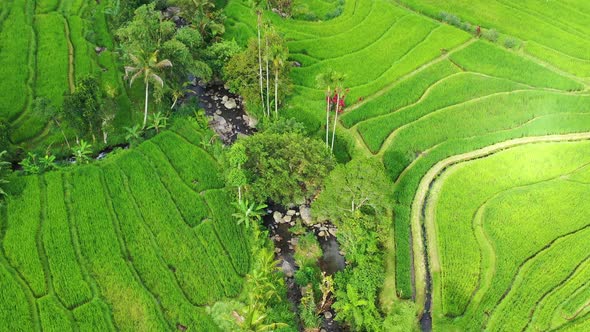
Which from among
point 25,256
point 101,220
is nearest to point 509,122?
point 101,220

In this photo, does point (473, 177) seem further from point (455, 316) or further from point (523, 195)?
point (455, 316)

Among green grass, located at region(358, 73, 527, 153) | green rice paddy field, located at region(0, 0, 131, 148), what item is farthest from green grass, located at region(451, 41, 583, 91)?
green rice paddy field, located at region(0, 0, 131, 148)

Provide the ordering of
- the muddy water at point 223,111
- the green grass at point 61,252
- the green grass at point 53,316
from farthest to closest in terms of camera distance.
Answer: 1. the muddy water at point 223,111
2. the green grass at point 61,252
3. the green grass at point 53,316

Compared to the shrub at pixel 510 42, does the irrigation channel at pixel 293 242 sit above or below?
below

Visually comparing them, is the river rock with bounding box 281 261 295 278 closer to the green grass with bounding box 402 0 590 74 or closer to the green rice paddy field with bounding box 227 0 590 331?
the green rice paddy field with bounding box 227 0 590 331

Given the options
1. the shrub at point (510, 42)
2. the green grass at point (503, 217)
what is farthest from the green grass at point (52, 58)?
the shrub at point (510, 42)

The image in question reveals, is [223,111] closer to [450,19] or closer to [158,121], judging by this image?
[158,121]

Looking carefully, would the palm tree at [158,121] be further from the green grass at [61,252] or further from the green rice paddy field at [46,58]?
the green grass at [61,252]
